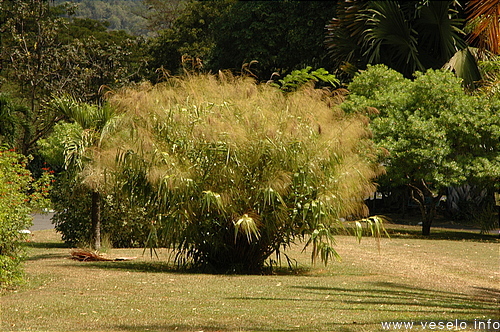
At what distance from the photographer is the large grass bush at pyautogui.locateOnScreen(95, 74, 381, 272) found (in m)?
11.3

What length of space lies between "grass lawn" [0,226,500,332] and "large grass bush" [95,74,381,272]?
31.2 inches

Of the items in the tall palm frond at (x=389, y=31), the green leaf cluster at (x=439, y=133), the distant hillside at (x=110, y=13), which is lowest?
the green leaf cluster at (x=439, y=133)

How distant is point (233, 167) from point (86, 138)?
153 inches

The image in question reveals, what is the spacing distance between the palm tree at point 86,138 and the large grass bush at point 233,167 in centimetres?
96

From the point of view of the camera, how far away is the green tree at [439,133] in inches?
Result: 826

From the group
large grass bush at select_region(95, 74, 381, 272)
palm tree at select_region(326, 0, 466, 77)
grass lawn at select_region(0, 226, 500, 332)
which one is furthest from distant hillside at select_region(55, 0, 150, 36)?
grass lawn at select_region(0, 226, 500, 332)

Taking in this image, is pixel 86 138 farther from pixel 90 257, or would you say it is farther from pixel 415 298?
pixel 415 298

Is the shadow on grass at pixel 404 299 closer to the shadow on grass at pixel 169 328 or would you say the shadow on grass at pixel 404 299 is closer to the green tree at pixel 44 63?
the shadow on grass at pixel 169 328

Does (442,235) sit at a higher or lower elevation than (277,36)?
lower

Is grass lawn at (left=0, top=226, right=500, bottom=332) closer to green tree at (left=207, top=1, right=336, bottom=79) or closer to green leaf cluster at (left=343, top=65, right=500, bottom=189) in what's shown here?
green leaf cluster at (left=343, top=65, right=500, bottom=189)

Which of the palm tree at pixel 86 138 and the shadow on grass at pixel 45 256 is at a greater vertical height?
the palm tree at pixel 86 138

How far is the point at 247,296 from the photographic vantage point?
910cm

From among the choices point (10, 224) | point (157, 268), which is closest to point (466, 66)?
point (157, 268)

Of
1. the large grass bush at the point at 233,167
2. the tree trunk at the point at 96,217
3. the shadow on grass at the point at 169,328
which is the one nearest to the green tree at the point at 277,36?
the tree trunk at the point at 96,217
